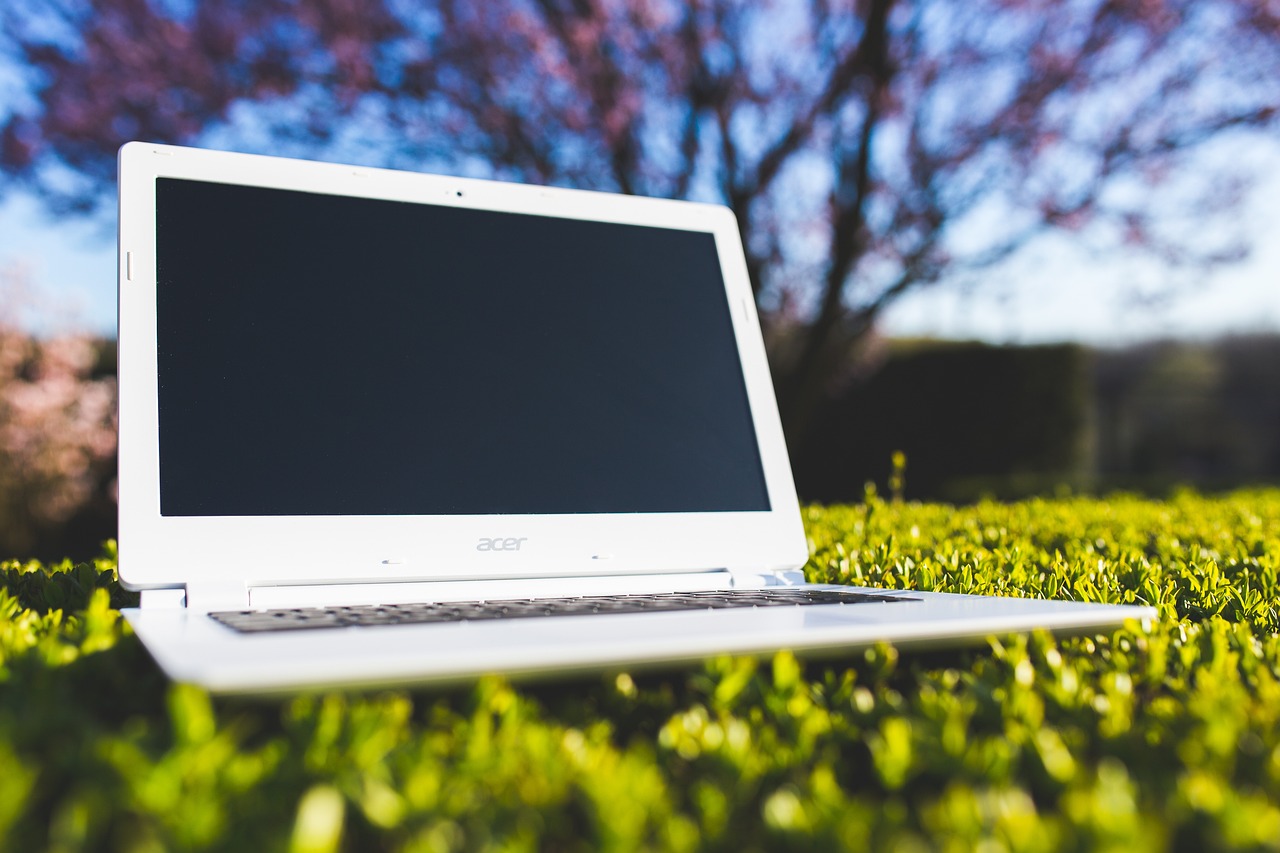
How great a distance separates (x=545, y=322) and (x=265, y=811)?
138 centimetres

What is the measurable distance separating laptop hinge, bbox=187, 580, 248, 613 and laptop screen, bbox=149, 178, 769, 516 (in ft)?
0.40

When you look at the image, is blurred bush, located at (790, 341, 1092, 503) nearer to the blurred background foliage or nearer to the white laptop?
the blurred background foliage

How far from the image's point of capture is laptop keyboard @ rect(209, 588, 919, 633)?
1.39 m

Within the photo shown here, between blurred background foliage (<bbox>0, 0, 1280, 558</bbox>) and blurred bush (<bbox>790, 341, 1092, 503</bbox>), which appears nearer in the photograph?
blurred background foliage (<bbox>0, 0, 1280, 558</bbox>)

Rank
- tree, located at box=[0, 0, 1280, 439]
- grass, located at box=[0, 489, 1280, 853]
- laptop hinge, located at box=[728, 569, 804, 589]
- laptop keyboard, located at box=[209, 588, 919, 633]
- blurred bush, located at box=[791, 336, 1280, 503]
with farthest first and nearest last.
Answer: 1. blurred bush, located at box=[791, 336, 1280, 503]
2. tree, located at box=[0, 0, 1280, 439]
3. laptop hinge, located at box=[728, 569, 804, 589]
4. laptop keyboard, located at box=[209, 588, 919, 633]
5. grass, located at box=[0, 489, 1280, 853]

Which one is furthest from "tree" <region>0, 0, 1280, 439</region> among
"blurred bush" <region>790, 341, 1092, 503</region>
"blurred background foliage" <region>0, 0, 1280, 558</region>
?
"blurred bush" <region>790, 341, 1092, 503</region>

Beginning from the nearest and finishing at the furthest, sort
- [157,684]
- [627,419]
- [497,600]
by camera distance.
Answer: [157,684], [497,600], [627,419]

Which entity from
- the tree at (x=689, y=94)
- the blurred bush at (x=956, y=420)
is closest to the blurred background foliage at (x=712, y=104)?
the tree at (x=689, y=94)

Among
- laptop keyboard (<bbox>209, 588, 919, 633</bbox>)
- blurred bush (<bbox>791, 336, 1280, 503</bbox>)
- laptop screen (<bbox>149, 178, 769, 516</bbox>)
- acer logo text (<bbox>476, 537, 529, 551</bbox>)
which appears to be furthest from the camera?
blurred bush (<bbox>791, 336, 1280, 503</bbox>)

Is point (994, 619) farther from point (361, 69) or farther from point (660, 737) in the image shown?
point (361, 69)

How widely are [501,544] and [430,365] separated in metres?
0.38

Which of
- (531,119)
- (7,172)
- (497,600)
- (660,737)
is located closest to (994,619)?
(660,737)

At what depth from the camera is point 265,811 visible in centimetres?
87

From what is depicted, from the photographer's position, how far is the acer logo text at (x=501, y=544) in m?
1.93
